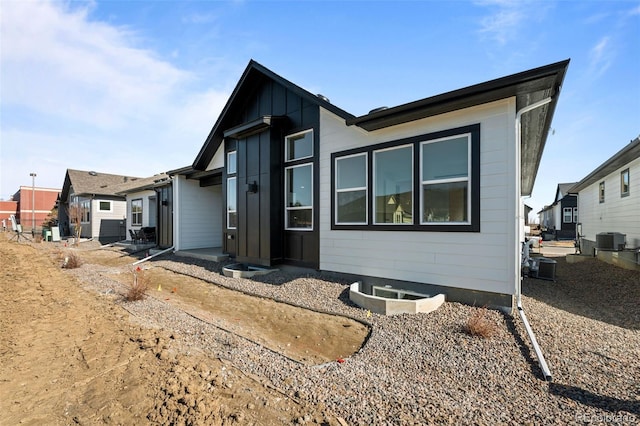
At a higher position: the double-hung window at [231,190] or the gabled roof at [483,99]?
the gabled roof at [483,99]

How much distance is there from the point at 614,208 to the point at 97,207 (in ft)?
99.6

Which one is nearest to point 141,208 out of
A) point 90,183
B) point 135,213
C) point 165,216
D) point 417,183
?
point 135,213

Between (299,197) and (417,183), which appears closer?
(417,183)

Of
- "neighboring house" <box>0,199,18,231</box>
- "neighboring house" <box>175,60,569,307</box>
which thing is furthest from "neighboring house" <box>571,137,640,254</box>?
"neighboring house" <box>0,199,18,231</box>

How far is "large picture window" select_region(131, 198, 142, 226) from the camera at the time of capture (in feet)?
57.4

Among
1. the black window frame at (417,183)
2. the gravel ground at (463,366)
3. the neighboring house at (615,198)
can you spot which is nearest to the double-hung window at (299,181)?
the black window frame at (417,183)

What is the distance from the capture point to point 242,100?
9.84 m

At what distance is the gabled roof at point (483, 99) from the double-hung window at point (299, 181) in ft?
4.00

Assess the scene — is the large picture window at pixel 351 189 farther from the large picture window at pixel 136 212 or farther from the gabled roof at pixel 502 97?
the large picture window at pixel 136 212

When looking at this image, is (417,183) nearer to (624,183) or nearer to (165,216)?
(624,183)

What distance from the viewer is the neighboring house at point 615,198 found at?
8.84m

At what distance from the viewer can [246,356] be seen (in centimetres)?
336

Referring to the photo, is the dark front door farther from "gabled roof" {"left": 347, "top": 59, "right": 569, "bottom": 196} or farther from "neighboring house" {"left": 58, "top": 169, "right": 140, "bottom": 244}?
"gabled roof" {"left": 347, "top": 59, "right": 569, "bottom": 196}

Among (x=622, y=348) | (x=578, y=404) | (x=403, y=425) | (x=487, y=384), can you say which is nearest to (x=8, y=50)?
(x=403, y=425)
